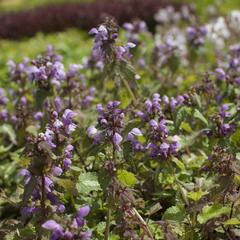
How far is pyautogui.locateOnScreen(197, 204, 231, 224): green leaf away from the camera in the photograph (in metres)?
2.52

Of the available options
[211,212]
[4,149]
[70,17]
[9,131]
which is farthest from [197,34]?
[70,17]

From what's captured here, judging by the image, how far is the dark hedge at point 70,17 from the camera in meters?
11.2

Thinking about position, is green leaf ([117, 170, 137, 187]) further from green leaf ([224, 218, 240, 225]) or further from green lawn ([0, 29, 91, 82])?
green lawn ([0, 29, 91, 82])

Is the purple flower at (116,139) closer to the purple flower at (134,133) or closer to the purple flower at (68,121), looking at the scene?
the purple flower at (134,133)

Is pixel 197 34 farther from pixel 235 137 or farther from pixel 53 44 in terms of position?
pixel 53 44

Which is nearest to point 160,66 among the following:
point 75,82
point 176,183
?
point 75,82

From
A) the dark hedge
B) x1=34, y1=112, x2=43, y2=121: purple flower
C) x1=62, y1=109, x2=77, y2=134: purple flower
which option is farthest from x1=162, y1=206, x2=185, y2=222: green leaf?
the dark hedge

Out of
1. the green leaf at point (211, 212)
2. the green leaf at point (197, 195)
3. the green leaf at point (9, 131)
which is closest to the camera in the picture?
the green leaf at point (211, 212)

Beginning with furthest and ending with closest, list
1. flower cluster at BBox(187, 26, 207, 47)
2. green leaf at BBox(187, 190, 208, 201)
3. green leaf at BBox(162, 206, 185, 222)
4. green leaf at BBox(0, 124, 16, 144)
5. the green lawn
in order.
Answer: the green lawn < flower cluster at BBox(187, 26, 207, 47) < green leaf at BBox(0, 124, 16, 144) < green leaf at BBox(162, 206, 185, 222) < green leaf at BBox(187, 190, 208, 201)

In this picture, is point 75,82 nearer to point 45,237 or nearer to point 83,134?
point 83,134

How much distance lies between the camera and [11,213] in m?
3.69

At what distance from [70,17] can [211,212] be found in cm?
947

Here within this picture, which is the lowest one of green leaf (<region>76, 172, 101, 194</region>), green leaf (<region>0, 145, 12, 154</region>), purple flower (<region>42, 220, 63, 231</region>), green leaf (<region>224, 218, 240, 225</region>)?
green leaf (<region>0, 145, 12, 154</region>)

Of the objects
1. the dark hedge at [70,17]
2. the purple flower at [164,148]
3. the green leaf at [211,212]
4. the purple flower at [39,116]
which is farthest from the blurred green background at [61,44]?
the green leaf at [211,212]
